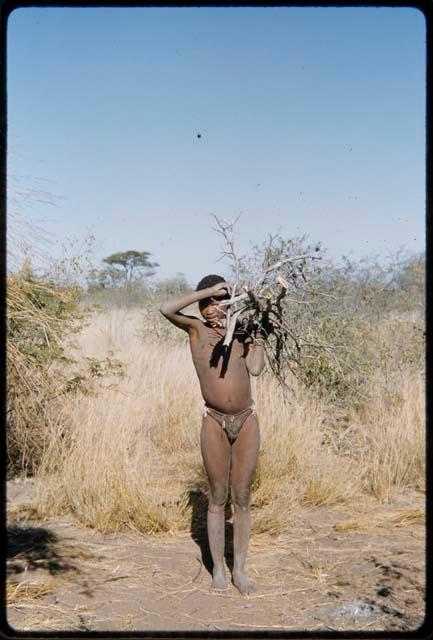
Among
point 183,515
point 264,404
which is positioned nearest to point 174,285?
point 264,404

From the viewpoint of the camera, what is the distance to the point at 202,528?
5.62 meters

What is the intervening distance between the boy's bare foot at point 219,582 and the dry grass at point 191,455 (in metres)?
1.15

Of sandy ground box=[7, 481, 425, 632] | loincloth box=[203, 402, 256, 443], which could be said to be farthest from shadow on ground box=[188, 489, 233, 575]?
loincloth box=[203, 402, 256, 443]

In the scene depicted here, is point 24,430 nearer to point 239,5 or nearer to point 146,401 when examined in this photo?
point 146,401

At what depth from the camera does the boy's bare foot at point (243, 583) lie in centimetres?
431

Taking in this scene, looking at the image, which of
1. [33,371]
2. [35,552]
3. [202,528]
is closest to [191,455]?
[202,528]

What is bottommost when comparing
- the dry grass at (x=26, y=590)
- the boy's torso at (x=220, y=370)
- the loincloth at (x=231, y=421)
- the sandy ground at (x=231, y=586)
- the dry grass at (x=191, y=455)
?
the sandy ground at (x=231, y=586)

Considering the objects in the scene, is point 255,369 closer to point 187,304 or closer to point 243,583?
point 187,304

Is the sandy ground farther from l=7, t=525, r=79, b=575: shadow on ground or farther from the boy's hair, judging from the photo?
the boy's hair

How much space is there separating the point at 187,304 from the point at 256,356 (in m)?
0.58

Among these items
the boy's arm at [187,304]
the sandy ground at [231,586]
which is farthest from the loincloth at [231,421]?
the sandy ground at [231,586]

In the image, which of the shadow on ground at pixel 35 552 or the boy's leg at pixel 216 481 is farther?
the shadow on ground at pixel 35 552

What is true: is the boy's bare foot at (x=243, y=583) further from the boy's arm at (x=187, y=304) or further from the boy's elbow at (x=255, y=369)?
the boy's arm at (x=187, y=304)

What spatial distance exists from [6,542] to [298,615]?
2.31 m
